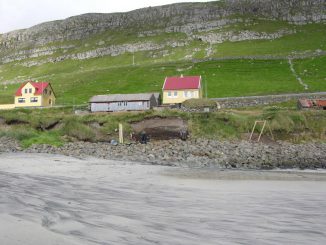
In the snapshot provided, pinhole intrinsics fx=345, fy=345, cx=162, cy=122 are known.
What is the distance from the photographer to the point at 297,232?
9219 millimetres

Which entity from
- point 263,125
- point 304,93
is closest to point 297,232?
point 263,125

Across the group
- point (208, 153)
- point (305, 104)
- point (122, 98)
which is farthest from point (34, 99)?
point (208, 153)

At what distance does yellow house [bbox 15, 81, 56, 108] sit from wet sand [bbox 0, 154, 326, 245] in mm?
90290

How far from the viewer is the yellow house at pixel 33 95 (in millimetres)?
104500

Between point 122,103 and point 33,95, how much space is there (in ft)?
129

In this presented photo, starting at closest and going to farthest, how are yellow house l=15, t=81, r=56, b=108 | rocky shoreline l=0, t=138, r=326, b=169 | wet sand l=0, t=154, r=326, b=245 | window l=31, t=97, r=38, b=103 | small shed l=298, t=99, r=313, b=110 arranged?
wet sand l=0, t=154, r=326, b=245
rocky shoreline l=0, t=138, r=326, b=169
small shed l=298, t=99, r=313, b=110
yellow house l=15, t=81, r=56, b=108
window l=31, t=97, r=38, b=103

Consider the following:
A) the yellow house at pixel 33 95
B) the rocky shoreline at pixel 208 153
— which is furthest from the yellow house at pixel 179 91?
the rocky shoreline at pixel 208 153

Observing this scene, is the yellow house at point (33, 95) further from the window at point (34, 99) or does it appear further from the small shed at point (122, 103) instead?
the small shed at point (122, 103)

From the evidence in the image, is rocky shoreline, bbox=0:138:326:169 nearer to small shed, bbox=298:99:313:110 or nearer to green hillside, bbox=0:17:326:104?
small shed, bbox=298:99:313:110

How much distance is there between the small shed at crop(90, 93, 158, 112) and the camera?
79625 millimetres

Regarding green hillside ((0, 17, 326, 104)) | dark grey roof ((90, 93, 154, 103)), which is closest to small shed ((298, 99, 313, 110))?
green hillside ((0, 17, 326, 104))

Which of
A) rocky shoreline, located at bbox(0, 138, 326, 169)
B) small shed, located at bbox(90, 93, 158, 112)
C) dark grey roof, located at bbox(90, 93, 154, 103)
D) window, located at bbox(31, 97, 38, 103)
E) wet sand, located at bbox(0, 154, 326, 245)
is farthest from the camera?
window, located at bbox(31, 97, 38, 103)

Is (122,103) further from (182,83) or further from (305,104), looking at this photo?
(305,104)

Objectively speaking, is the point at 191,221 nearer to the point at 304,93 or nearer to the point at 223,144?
the point at 223,144
